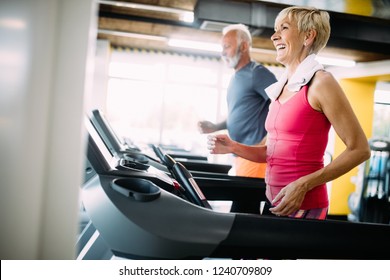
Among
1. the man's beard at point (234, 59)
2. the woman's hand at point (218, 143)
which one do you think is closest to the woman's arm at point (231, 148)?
the woman's hand at point (218, 143)

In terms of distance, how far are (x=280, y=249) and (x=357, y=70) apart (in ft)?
15.2

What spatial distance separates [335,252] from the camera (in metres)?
0.92

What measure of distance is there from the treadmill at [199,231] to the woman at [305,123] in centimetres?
18

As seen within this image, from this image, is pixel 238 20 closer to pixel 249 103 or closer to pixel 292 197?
pixel 249 103

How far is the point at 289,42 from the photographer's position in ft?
4.11

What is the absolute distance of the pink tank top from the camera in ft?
3.85

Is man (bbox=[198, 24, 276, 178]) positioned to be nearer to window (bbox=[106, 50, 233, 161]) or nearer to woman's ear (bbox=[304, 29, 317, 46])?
woman's ear (bbox=[304, 29, 317, 46])

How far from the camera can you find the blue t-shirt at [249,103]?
204cm

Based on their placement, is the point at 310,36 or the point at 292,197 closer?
the point at 292,197

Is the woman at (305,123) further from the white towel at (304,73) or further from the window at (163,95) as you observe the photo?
the window at (163,95)

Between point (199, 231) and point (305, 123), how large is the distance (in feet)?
1.88

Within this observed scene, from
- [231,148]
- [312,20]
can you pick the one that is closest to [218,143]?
[231,148]

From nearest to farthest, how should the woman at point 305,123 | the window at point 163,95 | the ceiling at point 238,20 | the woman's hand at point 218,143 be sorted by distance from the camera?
the woman at point 305,123
the woman's hand at point 218,143
the ceiling at point 238,20
the window at point 163,95
